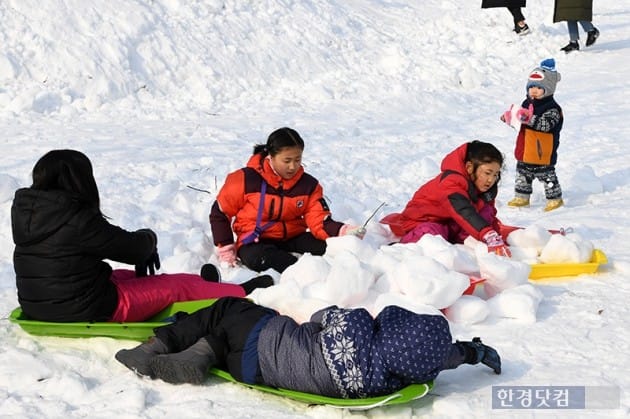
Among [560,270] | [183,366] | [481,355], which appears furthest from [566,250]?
[183,366]

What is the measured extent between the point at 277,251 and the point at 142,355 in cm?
187

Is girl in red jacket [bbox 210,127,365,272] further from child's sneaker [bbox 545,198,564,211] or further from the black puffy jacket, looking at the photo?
child's sneaker [bbox 545,198,564,211]

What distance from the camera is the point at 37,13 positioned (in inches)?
372

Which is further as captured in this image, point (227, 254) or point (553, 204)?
point (553, 204)

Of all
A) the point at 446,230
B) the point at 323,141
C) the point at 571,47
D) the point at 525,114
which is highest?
the point at 571,47

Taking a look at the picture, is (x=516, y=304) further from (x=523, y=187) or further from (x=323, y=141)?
(x=323, y=141)

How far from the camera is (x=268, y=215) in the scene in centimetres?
530

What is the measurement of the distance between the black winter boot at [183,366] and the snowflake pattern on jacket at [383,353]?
0.52 meters

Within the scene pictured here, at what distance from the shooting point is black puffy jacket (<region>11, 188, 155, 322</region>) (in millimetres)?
3746

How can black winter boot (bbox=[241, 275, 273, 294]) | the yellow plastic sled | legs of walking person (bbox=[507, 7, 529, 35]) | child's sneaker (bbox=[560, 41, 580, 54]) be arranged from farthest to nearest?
legs of walking person (bbox=[507, 7, 529, 35]), child's sneaker (bbox=[560, 41, 580, 54]), the yellow plastic sled, black winter boot (bbox=[241, 275, 273, 294])

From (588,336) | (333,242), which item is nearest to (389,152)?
(333,242)

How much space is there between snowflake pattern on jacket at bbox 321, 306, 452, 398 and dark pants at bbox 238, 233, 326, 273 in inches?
72.8

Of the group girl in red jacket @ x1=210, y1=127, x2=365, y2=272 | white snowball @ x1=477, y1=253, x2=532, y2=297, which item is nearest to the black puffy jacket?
girl in red jacket @ x1=210, y1=127, x2=365, y2=272

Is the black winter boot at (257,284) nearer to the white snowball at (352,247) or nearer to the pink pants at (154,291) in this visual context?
the pink pants at (154,291)
